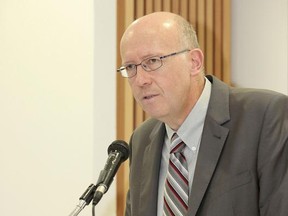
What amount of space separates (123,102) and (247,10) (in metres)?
1.14

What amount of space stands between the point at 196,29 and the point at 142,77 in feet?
4.71

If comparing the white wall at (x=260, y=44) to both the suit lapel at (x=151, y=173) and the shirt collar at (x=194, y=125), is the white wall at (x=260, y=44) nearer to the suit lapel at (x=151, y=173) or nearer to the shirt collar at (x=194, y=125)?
the suit lapel at (x=151, y=173)

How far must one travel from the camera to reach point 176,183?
1.74 metres

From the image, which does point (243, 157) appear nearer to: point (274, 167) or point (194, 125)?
point (274, 167)

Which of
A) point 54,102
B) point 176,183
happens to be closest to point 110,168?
point 176,183

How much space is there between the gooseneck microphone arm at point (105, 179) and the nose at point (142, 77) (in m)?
Answer: 0.23

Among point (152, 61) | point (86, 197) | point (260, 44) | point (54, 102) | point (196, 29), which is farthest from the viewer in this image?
point (260, 44)

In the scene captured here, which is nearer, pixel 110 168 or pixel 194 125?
pixel 110 168

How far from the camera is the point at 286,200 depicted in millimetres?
1477

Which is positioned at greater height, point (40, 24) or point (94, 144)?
point (40, 24)

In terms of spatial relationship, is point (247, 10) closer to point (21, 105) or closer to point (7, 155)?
point (21, 105)

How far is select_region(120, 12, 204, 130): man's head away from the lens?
1.70 meters

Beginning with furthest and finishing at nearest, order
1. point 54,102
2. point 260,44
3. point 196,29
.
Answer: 1. point 260,44
2. point 196,29
3. point 54,102

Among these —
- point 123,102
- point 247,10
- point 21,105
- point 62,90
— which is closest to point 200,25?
point 247,10
